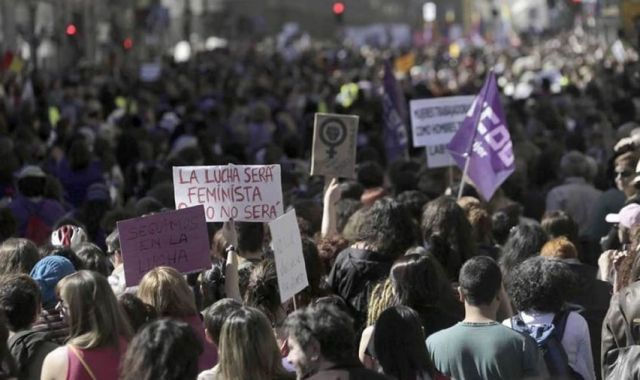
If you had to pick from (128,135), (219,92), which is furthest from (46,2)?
(128,135)

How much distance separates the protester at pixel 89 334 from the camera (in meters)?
6.72

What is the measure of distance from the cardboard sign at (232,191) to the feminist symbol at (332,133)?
2894 mm

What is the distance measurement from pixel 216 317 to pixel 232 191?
2.12 meters

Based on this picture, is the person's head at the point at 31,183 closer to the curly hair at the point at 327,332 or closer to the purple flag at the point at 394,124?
the purple flag at the point at 394,124

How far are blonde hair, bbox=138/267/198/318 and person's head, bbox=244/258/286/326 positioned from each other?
575mm

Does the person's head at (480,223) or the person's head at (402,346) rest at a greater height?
the person's head at (480,223)

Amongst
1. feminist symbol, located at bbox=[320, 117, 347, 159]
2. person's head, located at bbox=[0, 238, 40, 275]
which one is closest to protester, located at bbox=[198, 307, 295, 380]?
person's head, located at bbox=[0, 238, 40, 275]

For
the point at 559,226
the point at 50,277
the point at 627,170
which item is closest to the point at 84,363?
the point at 50,277

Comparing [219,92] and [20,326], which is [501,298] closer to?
[20,326]

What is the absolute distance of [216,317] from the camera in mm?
7016

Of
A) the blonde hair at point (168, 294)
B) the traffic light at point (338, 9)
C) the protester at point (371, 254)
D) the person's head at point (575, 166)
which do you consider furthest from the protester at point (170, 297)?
the traffic light at point (338, 9)

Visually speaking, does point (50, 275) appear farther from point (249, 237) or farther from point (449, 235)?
point (449, 235)

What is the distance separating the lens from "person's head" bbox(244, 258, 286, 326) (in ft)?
26.3

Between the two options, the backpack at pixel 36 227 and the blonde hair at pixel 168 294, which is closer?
the blonde hair at pixel 168 294
